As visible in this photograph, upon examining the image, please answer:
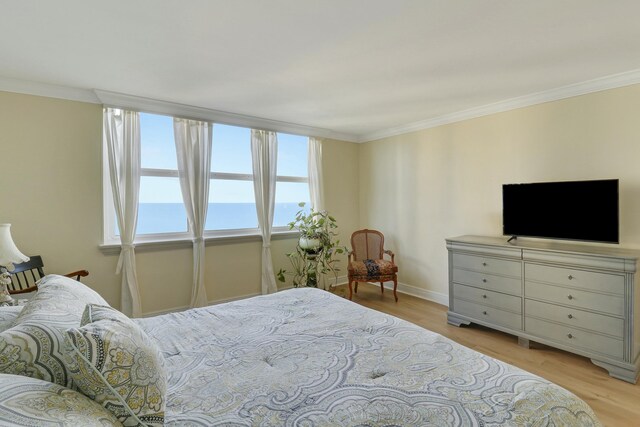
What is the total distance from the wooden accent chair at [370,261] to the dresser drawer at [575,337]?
1.70 metres

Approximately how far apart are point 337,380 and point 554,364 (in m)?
2.50

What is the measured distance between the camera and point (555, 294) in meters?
2.74

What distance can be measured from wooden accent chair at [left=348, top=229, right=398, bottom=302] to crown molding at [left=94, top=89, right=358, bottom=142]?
173 centimetres

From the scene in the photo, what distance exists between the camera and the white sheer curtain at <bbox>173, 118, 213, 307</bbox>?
3619 mm

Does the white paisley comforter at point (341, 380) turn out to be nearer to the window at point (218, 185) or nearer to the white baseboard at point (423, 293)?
the window at point (218, 185)

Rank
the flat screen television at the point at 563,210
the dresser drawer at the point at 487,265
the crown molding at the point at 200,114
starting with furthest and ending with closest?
the crown molding at the point at 200,114, the dresser drawer at the point at 487,265, the flat screen television at the point at 563,210

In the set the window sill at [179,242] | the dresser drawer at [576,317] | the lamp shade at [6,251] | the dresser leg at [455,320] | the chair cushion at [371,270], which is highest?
the lamp shade at [6,251]

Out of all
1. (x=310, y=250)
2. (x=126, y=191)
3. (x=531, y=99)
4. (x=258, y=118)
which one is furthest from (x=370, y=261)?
(x=126, y=191)

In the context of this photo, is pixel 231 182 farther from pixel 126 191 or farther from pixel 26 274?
pixel 26 274

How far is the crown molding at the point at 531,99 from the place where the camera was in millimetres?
2766

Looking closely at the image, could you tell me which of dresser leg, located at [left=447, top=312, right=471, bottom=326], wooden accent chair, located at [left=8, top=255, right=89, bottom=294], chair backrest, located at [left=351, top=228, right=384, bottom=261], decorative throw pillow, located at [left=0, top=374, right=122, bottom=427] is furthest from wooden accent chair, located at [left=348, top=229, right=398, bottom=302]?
decorative throw pillow, located at [left=0, top=374, right=122, bottom=427]

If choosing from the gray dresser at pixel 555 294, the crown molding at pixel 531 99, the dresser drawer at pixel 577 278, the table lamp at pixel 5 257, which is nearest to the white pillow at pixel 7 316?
the table lamp at pixel 5 257

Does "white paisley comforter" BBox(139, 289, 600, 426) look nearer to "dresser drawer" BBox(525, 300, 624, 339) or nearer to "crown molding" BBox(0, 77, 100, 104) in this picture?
"dresser drawer" BBox(525, 300, 624, 339)

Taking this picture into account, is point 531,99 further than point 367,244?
No
